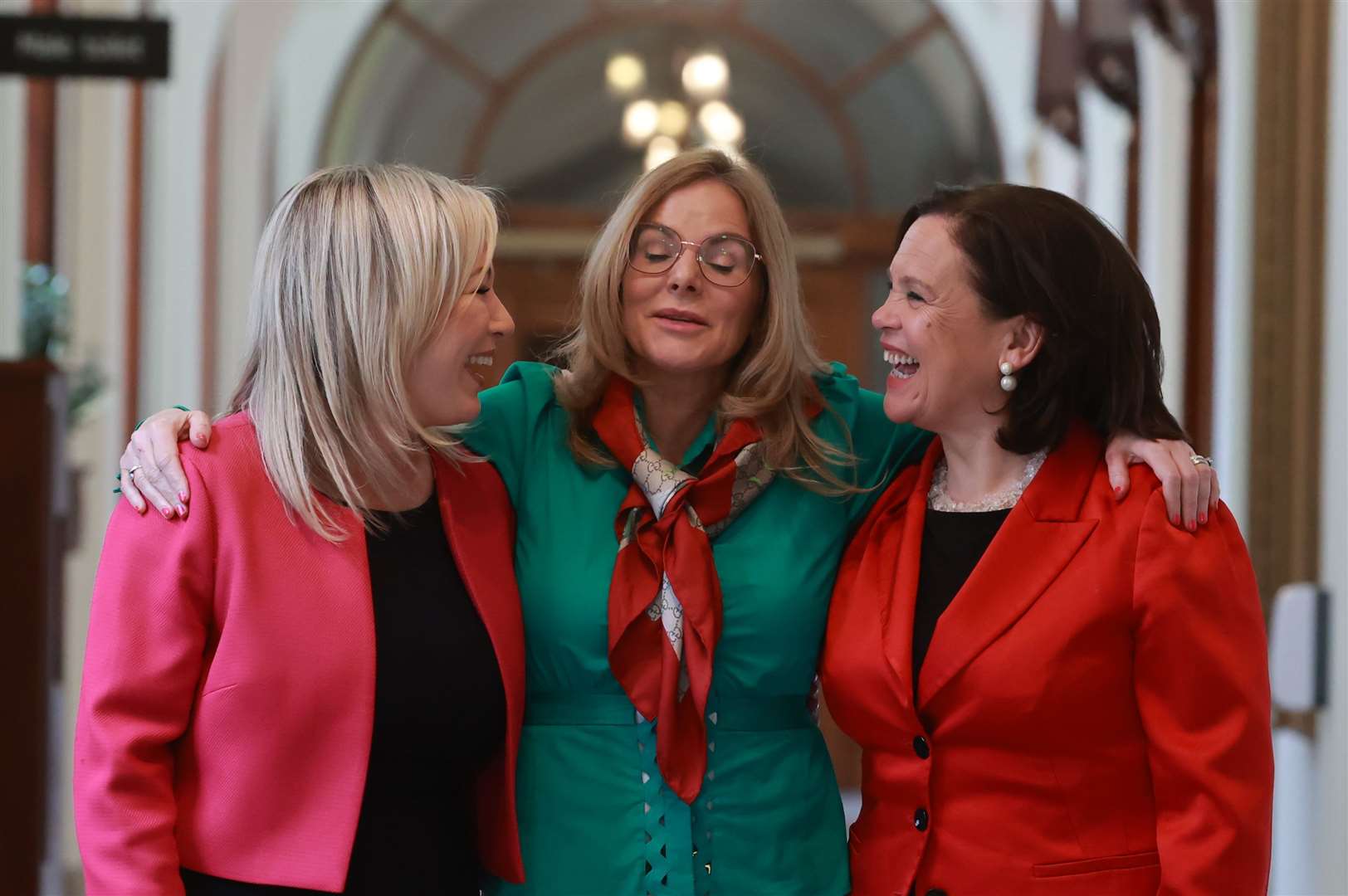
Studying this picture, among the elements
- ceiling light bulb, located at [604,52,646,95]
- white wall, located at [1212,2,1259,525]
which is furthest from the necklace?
ceiling light bulb, located at [604,52,646,95]

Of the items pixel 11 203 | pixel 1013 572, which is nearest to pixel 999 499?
pixel 1013 572

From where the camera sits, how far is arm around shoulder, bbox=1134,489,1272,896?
6.77 ft

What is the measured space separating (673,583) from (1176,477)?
0.72 m

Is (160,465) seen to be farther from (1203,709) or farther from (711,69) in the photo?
(711,69)

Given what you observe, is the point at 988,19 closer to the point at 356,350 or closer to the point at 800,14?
the point at 800,14

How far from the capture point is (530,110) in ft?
30.0

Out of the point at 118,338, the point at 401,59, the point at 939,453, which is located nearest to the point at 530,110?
the point at 401,59

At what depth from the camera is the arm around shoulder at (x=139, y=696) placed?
76.7 inches

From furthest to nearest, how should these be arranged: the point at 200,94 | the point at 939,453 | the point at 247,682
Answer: the point at 200,94 → the point at 939,453 → the point at 247,682

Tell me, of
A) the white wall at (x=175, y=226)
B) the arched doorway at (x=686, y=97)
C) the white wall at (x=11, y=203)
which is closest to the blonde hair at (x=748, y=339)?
the white wall at (x=11, y=203)

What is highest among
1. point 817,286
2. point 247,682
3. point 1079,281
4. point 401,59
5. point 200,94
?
point 401,59

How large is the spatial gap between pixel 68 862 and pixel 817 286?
492cm

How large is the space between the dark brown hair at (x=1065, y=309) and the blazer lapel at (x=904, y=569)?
166mm

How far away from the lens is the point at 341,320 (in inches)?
82.5
